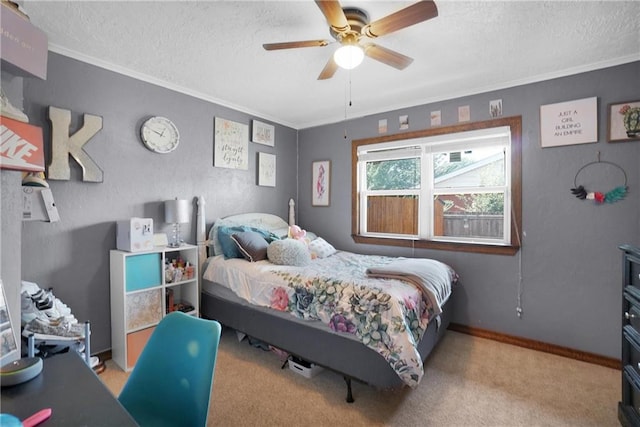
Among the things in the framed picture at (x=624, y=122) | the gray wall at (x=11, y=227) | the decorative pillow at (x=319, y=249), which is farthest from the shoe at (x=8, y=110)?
the framed picture at (x=624, y=122)

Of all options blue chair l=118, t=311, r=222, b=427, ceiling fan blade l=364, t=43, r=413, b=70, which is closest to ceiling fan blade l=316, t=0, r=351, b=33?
ceiling fan blade l=364, t=43, r=413, b=70

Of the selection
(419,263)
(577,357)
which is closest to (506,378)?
(577,357)

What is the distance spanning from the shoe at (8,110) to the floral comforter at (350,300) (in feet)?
5.70

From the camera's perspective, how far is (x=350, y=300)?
1.98 metres

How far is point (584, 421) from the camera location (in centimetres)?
175

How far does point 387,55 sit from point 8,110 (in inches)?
77.8

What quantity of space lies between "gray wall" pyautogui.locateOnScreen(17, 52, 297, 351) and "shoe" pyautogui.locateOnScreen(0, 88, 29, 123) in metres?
1.19

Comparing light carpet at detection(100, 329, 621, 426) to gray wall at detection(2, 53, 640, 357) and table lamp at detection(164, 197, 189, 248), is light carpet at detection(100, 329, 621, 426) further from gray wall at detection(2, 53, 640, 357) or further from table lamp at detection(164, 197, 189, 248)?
table lamp at detection(164, 197, 189, 248)

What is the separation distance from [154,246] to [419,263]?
2.37 metres

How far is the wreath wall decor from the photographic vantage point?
7.65 ft

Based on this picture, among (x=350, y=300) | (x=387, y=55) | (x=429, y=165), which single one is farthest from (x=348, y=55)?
(x=429, y=165)

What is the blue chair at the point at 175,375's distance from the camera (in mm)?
1021

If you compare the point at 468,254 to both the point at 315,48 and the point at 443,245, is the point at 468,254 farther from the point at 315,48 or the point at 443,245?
the point at 315,48

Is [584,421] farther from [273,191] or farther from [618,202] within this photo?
[273,191]
